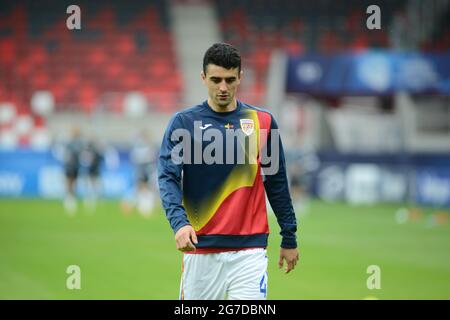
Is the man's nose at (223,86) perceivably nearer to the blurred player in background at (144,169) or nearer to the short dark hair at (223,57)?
the short dark hair at (223,57)

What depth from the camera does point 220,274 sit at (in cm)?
622

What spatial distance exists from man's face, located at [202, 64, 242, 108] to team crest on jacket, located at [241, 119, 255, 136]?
0.20 meters

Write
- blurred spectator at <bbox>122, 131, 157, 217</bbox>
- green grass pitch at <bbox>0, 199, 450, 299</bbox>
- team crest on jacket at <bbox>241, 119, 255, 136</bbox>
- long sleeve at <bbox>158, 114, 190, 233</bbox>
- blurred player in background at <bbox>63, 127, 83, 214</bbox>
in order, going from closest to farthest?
long sleeve at <bbox>158, 114, 190, 233</bbox>, team crest on jacket at <bbox>241, 119, 255, 136</bbox>, green grass pitch at <bbox>0, 199, 450, 299</bbox>, blurred spectator at <bbox>122, 131, 157, 217</bbox>, blurred player in background at <bbox>63, 127, 83, 214</bbox>

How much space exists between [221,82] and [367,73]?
69.1ft

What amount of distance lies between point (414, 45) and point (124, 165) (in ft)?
40.5

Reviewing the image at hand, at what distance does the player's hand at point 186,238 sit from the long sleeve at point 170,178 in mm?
173

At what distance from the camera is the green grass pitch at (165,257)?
11.3 m

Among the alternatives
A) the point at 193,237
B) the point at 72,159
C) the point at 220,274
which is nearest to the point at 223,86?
the point at 193,237

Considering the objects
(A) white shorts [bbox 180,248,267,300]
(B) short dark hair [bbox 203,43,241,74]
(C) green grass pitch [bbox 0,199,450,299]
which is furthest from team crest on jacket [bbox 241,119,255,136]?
(C) green grass pitch [bbox 0,199,450,299]

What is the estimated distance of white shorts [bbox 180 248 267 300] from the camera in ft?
20.4

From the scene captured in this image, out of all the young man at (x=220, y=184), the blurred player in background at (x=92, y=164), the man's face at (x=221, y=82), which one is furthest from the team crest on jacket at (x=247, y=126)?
the blurred player in background at (x=92, y=164)

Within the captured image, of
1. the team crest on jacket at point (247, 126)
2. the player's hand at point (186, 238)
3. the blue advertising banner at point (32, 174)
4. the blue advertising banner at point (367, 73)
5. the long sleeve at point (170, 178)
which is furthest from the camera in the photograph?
the blue advertising banner at point (32, 174)

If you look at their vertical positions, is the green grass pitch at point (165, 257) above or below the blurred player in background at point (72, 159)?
below

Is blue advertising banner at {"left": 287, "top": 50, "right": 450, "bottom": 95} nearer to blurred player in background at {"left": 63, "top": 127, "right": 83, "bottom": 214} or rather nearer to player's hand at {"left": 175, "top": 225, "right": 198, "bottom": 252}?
blurred player in background at {"left": 63, "top": 127, "right": 83, "bottom": 214}
